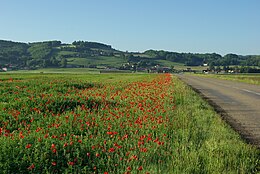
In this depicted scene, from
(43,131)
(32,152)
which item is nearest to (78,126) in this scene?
(43,131)

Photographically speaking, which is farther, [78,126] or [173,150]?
[78,126]

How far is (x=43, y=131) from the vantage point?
6359mm

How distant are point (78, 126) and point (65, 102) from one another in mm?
3839

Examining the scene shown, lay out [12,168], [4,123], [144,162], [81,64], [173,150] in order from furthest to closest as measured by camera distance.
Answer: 1. [81,64]
2. [4,123]
3. [173,150]
4. [144,162]
5. [12,168]

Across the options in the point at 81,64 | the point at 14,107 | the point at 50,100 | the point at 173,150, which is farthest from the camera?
the point at 81,64

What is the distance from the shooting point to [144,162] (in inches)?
190

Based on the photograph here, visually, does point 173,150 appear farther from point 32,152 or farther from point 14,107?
point 14,107

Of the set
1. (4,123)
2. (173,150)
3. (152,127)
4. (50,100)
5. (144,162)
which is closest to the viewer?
(144,162)

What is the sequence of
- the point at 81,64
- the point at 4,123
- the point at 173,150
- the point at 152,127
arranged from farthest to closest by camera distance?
the point at 81,64
the point at 4,123
the point at 152,127
the point at 173,150

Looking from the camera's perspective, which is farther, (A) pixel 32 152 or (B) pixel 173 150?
(B) pixel 173 150

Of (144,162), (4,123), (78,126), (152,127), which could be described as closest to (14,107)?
(4,123)

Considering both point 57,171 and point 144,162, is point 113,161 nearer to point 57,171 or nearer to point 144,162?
point 144,162

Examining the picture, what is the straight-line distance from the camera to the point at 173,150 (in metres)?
5.46

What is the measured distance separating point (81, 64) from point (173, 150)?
168951mm
